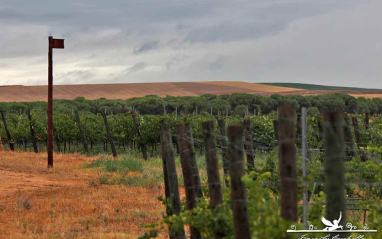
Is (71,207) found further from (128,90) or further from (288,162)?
(128,90)

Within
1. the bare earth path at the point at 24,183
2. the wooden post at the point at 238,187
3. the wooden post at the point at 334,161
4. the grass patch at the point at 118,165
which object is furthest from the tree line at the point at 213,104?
the wooden post at the point at 334,161

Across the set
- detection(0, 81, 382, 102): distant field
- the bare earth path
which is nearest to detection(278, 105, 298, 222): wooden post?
the bare earth path

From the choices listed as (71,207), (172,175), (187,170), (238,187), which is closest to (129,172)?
(71,207)

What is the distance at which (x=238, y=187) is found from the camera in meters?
5.34

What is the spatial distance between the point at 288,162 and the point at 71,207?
849 cm

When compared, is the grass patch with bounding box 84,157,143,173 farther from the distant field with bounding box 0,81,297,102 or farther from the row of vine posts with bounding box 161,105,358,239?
the distant field with bounding box 0,81,297,102

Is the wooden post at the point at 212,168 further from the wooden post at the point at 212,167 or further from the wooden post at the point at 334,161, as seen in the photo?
the wooden post at the point at 334,161

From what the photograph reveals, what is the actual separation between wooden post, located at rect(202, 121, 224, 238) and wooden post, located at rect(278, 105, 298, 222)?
1488mm

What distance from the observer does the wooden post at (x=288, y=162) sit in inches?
183

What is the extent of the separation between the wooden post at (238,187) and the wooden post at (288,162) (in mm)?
640

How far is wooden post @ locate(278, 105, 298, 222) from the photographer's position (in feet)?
15.2

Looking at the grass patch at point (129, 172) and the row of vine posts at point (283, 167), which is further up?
the row of vine posts at point (283, 167)

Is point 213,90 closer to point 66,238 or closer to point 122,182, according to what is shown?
point 122,182

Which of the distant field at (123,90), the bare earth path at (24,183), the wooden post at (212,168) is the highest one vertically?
the wooden post at (212,168)
